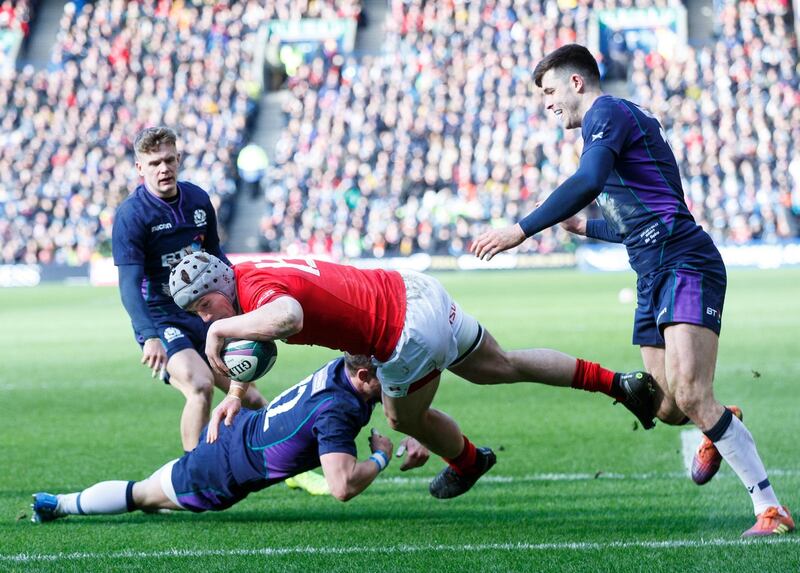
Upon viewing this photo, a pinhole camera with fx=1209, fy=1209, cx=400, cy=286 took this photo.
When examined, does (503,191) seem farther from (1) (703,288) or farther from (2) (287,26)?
(1) (703,288)

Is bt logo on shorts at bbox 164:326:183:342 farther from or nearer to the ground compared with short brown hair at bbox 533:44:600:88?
nearer to the ground

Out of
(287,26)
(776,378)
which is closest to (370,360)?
(776,378)

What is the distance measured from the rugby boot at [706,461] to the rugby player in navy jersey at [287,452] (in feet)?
5.23

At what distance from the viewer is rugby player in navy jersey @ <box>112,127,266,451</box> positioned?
7.80 m

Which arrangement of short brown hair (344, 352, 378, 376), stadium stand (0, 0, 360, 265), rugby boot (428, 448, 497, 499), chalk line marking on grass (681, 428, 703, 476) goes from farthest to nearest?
stadium stand (0, 0, 360, 265) → chalk line marking on grass (681, 428, 703, 476) → rugby boot (428, 448, 497, 499) → short brown hair (344, 352, 378, 376)

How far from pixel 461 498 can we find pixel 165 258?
2548 millimetres

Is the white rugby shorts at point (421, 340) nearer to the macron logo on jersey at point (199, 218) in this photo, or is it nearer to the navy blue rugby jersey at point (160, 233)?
the navy blue rugby jersey at point (160, 233)

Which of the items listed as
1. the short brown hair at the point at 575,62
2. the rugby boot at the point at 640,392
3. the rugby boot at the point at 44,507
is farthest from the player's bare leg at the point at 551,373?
the rugby boot at the point at 44,507

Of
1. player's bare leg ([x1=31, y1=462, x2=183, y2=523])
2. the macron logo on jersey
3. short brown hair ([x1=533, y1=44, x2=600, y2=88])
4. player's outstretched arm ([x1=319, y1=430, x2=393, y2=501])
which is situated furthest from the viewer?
the macron logo on jersey

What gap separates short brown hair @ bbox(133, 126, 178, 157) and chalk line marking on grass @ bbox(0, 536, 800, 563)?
285cm

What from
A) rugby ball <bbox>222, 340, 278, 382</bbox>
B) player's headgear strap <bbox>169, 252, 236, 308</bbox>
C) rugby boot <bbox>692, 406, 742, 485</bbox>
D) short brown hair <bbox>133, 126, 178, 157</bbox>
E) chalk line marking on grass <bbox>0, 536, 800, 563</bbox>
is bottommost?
chalk line marking on grass <bbox>0, 536, 800, 563</bbox>

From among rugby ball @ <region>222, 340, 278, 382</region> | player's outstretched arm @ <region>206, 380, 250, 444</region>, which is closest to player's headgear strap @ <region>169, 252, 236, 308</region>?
rugby ball @ <region>222, 340, 278, 382</region>

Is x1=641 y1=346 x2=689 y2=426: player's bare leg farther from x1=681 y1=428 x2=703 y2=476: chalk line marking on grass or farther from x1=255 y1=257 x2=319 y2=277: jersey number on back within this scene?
x1=255 y1=257 x2=319 y2=277: jersey number on back

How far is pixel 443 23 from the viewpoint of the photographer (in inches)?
1654
